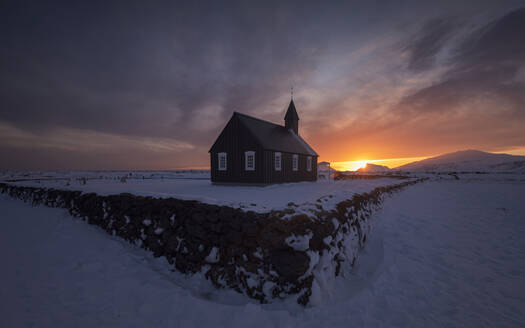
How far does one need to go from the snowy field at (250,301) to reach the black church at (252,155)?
1090cm

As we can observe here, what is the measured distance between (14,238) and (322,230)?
10.6m

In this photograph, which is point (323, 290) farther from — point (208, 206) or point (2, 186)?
point (2, 186)

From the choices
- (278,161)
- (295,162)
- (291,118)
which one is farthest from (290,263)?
(291,118)

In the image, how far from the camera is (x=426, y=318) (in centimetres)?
343

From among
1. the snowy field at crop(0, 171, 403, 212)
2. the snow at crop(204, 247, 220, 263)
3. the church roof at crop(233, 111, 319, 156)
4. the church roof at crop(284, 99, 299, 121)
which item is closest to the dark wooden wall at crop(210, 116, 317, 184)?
the church roof at crop(233, 111, 319, 156)

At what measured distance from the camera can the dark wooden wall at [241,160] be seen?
1656 centimetres

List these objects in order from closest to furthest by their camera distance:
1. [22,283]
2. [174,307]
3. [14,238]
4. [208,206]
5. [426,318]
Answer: [426,318] → [174,307] → [22,283] → [208,206] → [14,238]

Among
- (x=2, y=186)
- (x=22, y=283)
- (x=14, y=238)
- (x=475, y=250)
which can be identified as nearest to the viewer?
(x=22, y=283)

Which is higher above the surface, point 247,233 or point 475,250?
point 247,233

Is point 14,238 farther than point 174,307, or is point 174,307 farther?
point 14,238

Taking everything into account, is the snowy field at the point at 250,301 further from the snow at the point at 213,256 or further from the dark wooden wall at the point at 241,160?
the dark wooden wall at the point at 241,160

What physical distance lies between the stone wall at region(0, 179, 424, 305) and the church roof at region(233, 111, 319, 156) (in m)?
11.4

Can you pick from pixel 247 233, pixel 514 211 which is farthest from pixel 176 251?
pixel 514 211

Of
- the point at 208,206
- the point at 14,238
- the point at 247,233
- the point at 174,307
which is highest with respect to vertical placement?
the point at 208,206
